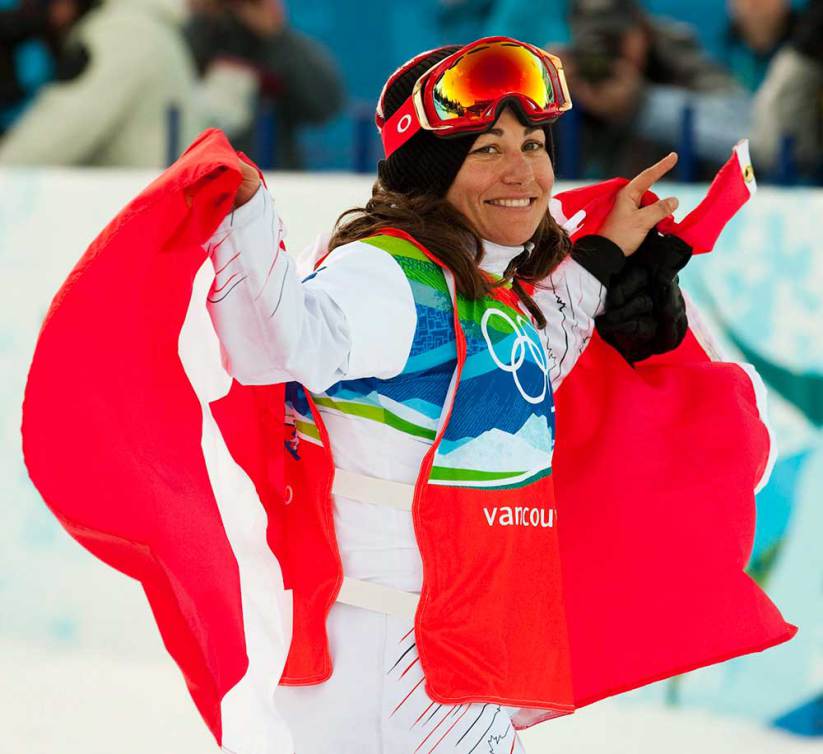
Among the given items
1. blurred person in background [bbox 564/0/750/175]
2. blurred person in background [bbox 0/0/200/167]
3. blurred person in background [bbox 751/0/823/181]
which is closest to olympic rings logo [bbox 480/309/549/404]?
blurred person in background [bbox 751/0/823/181]

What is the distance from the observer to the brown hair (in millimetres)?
2148

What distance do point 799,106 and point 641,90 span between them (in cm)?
48

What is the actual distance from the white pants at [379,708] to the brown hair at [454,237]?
466 mm

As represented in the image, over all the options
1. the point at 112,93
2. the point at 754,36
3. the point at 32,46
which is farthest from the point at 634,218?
the point at 32,46

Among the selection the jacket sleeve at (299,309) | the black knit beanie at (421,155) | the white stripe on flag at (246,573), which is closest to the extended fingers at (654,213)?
the black knit beanie at (421,155)

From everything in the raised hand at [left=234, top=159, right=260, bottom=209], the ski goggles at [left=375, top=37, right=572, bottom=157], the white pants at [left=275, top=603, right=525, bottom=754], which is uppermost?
the raised hand at [left=234, top=159, right=260, bottom=209]

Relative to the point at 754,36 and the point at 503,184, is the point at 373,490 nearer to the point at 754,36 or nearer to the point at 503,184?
the point at 503,184

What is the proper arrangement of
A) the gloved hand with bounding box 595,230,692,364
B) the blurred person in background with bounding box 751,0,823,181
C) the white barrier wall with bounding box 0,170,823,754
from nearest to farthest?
the gloved hand with bounding box 595,230,692,364, the white barrier wall with bounding box 0,170,823,754, the blurred person in background with bounding box 751,0,823,181

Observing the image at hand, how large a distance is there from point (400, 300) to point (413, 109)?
1.11ft

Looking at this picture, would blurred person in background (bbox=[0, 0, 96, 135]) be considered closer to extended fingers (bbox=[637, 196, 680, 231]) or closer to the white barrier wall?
the white barrier wall

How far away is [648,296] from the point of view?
255cm

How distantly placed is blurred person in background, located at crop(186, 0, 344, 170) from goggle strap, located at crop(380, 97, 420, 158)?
9.96 ft

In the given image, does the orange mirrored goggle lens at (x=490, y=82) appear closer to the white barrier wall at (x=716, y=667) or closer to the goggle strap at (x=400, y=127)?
the goggle strap at (x=400, y=127)

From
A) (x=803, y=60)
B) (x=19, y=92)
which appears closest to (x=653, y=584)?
(x=803, y=60)
